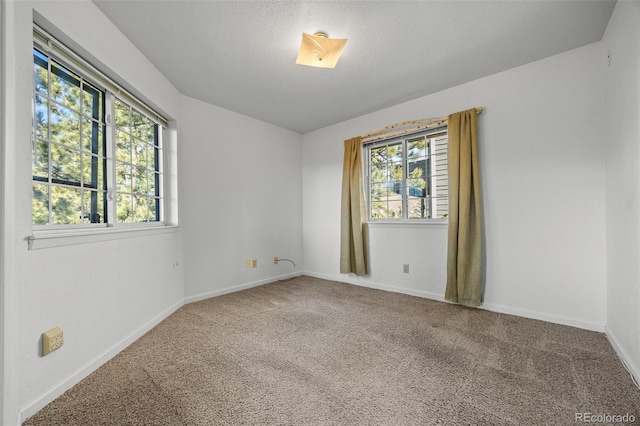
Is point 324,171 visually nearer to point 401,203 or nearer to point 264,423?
point 401,203

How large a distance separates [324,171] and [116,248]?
2961 mm

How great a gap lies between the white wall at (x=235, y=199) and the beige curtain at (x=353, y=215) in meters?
0.96

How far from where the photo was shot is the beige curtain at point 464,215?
2.78 m

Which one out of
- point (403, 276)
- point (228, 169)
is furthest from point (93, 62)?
point (403, 276)

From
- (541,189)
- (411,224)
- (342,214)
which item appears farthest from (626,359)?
(342,214)

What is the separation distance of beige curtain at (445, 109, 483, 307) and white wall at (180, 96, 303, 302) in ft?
7.92

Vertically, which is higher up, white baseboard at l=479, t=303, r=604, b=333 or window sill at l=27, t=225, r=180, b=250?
window sill at l=27, t=225, r=180, b=250

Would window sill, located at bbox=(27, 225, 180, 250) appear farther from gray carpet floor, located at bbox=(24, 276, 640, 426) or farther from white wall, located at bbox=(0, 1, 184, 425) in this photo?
gray carpet floor, located at bbox=(24, 276, 640, 426)

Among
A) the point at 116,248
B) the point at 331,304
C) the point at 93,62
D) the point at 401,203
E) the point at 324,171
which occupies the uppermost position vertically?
the point at 93,62

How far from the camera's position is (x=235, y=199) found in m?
3.65

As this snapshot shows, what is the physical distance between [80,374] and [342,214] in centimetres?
305

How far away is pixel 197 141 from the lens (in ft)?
10.6

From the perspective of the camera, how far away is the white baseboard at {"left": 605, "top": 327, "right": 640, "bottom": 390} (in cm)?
159

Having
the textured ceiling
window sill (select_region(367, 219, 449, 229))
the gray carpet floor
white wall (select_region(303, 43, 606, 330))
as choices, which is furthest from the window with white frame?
white wall (select_region(303, 43, 606, 330))
